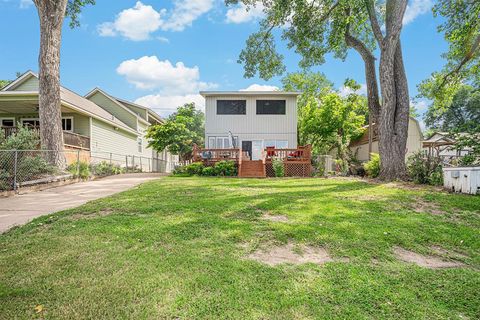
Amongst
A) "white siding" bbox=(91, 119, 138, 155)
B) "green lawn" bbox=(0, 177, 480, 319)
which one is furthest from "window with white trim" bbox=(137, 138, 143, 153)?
"green lawn" bbox=(0, 177, 480, 319)

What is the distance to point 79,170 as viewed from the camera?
1084 cm

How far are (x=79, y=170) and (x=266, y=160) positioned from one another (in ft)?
28.0

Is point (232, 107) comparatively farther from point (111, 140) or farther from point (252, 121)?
point (111, 140)

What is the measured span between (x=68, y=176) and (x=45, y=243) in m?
7.83

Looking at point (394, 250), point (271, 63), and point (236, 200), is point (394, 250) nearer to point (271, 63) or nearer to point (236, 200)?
point (236, 200)

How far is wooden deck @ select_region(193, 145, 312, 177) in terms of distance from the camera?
1312 cm

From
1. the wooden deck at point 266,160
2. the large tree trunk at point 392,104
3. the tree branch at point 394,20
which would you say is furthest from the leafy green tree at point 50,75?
the tree branch at point 394,20

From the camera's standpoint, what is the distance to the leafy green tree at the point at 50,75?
32.4 ft

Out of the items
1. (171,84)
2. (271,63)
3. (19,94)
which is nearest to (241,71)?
(271,63)

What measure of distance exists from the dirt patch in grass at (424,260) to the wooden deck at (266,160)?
9525 millimetres

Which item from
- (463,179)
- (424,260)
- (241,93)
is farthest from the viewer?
(241,93)

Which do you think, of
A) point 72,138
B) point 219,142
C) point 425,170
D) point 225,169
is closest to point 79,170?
point 72,138

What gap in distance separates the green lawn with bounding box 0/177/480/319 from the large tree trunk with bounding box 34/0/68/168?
680 cm

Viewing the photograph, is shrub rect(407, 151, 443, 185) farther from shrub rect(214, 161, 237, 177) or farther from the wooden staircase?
shrub rect(214, 161, 237, 177)
